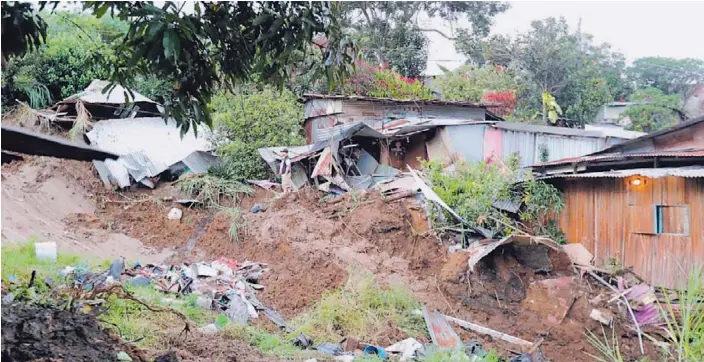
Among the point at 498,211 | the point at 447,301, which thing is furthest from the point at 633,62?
the point at 447,301

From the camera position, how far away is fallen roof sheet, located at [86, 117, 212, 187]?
14898 millimetres

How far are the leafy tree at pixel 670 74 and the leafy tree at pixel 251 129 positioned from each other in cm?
2475

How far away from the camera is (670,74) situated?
3388 centimetres

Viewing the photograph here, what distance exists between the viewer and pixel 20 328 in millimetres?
3674

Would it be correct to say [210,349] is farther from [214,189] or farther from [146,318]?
[214,189]

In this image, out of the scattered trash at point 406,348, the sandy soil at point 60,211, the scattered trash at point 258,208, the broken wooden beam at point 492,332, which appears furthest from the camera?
the scattered trash at point 258,208

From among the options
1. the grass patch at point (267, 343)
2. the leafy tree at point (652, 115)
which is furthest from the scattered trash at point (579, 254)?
the leafy tree at point (652, 115)

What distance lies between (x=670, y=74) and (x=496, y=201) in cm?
2686

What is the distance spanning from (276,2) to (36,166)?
13.5 m

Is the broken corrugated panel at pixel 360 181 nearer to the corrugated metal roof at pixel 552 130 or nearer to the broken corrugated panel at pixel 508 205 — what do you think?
the broken corrugated panel at pixel 508 205

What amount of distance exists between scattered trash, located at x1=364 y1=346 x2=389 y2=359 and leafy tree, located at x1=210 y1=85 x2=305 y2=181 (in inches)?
313

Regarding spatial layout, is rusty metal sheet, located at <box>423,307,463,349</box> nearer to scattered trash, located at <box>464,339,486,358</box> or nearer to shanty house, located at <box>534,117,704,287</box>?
scattered trash, located at <box>464,339,486,358</box>

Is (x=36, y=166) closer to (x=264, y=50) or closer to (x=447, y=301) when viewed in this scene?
(x=447, y=301)

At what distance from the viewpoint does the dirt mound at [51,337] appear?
3434mm
